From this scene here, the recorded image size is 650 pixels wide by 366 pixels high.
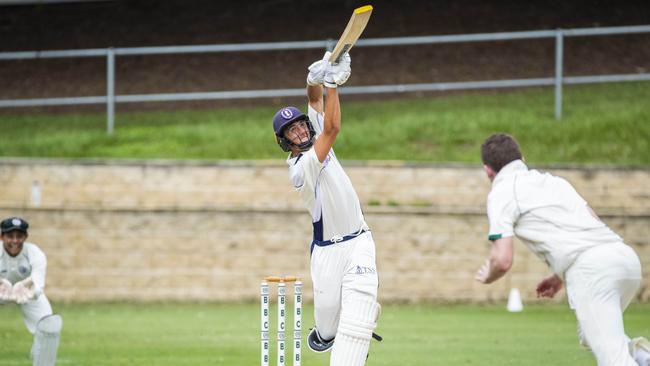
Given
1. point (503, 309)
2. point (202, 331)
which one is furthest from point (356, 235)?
point (503, 309)

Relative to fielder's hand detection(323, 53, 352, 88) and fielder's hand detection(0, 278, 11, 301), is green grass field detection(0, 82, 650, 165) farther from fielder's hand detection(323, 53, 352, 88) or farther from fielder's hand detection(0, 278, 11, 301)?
fielder's hand detection(323, 53, 352, 88)

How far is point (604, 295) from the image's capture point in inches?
278

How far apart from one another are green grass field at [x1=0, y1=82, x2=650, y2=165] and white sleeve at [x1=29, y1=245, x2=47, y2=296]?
8.61m

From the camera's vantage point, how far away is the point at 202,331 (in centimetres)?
1477

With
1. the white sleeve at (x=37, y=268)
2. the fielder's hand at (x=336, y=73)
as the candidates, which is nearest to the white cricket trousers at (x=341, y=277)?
the fielder's hand at (x=336, y=73)

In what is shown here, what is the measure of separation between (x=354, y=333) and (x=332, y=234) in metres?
0.77

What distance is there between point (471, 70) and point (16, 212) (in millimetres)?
9307

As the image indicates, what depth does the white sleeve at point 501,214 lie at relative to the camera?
7086mm

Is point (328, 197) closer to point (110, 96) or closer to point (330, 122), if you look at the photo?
point (330, 122)

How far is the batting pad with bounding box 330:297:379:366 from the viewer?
8242mm

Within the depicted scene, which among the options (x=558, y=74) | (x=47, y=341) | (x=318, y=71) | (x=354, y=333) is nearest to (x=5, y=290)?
(x=47, y=341)

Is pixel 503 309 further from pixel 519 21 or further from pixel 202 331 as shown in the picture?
pixel 519 21

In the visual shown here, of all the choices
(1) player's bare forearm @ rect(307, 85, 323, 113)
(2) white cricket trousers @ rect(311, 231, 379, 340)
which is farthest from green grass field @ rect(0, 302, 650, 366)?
(1) player's bare forearm @ rect(307, 85, 323, 113)

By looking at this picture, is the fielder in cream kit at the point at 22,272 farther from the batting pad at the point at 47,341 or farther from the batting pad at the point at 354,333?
the batting pad at the point at 354,333
